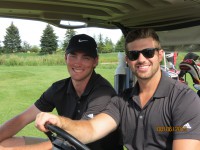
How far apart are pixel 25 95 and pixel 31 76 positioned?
5.23 m

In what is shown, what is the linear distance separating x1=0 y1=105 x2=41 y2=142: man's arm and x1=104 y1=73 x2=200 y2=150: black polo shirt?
34.9 inches

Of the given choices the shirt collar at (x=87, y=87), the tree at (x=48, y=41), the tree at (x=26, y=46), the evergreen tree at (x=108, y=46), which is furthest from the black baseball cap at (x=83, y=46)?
the tree at (x=26, y=46)

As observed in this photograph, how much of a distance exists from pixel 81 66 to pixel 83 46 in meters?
0.15

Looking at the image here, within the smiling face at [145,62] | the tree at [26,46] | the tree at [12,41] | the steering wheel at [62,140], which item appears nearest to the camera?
the steering wheel at [62,140]

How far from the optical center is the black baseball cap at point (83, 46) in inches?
101

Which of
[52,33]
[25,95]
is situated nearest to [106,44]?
[25,95]

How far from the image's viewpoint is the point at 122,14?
2.79 m

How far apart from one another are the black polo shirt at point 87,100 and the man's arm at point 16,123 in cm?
23

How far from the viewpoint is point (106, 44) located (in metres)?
23.9

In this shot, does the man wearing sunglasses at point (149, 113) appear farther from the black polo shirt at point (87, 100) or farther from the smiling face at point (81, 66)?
the smiling face at point (81, 66)

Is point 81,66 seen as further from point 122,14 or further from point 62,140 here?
point 62,140

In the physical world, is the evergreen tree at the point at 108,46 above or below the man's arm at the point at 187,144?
above

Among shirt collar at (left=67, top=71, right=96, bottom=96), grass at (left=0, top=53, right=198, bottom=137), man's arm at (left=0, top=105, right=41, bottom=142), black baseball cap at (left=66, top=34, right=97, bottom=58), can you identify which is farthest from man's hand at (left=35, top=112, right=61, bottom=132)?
grass at (left=0, top=53, right=198, bottom=137)

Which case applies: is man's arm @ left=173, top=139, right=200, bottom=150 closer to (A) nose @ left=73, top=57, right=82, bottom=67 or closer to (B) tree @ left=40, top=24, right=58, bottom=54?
(A) nose @ left=73, top=57, right=82, bottom=67
